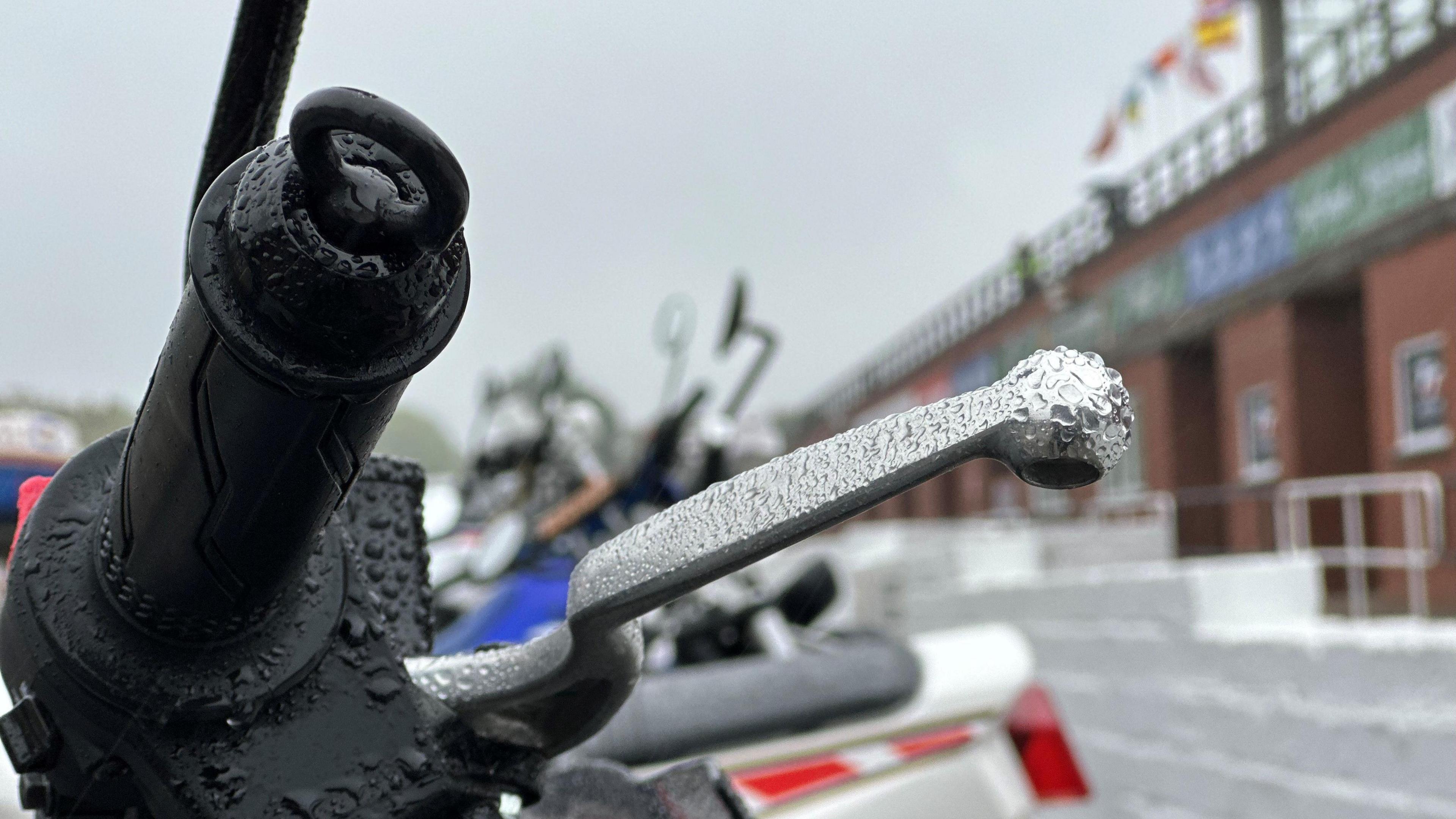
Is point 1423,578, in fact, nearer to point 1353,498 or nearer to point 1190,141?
point 1353,498

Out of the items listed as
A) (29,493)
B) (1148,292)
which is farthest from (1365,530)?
(29,493)

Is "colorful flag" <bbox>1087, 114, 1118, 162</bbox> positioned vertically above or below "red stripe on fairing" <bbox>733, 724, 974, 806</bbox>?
above

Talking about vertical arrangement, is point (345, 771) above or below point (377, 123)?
below

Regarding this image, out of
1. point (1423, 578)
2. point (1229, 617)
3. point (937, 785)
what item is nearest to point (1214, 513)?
point (1423, 578)

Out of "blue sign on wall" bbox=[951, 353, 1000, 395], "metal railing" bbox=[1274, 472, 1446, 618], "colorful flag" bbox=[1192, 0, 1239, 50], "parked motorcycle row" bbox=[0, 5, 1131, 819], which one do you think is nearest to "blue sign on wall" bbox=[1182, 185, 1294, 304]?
"colorful flag" bbox=[1192, 0, 1239, 50]

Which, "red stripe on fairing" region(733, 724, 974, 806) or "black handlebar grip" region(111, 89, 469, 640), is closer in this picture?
"black handlebar grip" region(111, 89, 469, 640)

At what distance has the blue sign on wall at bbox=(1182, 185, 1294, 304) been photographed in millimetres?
13273

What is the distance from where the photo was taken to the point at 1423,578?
646cm

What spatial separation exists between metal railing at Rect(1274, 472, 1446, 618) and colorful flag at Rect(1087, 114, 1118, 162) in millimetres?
3973

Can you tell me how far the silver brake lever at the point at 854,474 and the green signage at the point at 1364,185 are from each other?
1288 centimetres

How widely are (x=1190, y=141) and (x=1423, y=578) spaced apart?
111 inches

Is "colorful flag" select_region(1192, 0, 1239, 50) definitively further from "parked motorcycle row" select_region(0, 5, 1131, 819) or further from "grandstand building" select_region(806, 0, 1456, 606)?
"parked motorcycle row" select_region(0, 5, 1131, 819)

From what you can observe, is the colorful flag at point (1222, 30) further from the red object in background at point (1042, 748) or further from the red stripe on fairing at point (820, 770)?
the red stripe on fairing at point (820, 770)

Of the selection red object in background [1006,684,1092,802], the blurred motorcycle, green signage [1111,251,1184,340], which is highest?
green signage [1111,251,1184,340]
